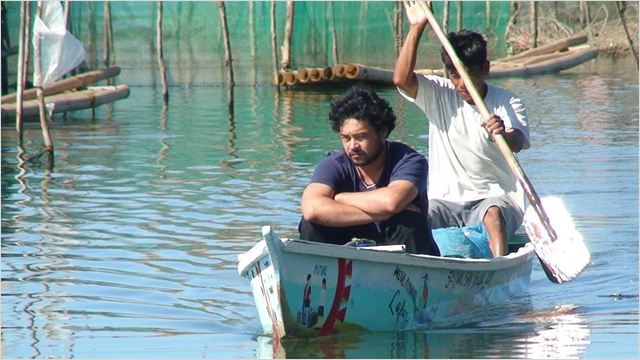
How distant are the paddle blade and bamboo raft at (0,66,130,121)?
1079cm

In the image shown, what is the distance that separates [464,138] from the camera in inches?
296

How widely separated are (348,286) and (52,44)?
7.85 metres

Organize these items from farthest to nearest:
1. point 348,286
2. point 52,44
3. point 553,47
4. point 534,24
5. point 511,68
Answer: point 553,47
point 534,24
point 511,68
point 52,44
point 348,286

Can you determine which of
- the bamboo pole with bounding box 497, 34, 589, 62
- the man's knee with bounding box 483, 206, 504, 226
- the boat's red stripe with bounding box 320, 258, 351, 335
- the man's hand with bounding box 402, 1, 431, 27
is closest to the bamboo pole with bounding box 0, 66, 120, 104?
the bamboo pole with bounding box 497, 34, 589, 62

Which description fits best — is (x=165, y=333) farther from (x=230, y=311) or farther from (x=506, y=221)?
(x=506, y=221)

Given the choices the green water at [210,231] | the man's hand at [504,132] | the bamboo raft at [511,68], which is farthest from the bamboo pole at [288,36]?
the man's hand at [504,132]

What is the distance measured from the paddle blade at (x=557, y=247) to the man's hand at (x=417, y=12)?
1.30 meters

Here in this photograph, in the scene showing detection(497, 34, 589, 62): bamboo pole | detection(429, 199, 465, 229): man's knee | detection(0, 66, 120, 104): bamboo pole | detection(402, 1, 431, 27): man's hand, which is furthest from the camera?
detection(497, 34, 589, 62): bamboo pole

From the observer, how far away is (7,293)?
765 cm

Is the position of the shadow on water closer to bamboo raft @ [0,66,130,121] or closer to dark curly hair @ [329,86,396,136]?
dark curly hair @ [329,86,396,136]

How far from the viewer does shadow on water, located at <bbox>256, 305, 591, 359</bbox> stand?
19.8ft

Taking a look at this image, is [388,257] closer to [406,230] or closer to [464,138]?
[406,230]

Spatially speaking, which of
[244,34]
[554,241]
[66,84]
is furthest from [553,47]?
[554,241]

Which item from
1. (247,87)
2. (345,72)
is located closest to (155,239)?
(345,72)
